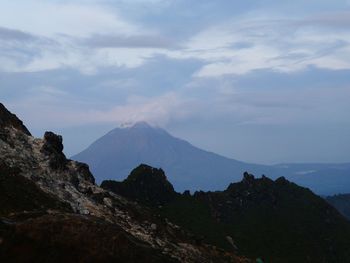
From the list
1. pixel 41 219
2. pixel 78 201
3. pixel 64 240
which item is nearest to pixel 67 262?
pixel 64 240

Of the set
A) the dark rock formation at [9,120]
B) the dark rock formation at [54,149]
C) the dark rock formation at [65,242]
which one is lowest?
the dark rock formation at [65,242]

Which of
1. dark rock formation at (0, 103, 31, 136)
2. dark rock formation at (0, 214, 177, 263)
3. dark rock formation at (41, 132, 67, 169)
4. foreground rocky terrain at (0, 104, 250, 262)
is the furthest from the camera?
dark rock formation at (0, 103, 31, 136)

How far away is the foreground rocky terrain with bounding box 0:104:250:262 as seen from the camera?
16938 millimetres

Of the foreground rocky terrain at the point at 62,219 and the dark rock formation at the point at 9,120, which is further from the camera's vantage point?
the dark rock formation at the point at 9,120

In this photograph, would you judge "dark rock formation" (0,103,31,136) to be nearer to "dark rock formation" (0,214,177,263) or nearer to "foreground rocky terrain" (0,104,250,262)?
"foreground rocky terrain" (0,104,250,262)

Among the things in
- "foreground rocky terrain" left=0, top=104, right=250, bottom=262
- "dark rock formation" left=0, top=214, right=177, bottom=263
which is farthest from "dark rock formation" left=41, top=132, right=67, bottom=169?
"dark rock formation" left=0, top=214, right=177, bottom=263

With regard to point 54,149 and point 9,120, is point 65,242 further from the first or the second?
point 9,120

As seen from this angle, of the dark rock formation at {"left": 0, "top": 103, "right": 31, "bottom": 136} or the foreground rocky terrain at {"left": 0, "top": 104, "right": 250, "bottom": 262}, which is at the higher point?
the dark rock formation at {"left": 0, "top": 103, "right": 31, "bottom": 136}

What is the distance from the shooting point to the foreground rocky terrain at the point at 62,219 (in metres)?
16.9

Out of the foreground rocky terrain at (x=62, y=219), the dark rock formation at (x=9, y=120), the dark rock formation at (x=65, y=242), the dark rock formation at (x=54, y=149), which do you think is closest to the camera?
the dark rock formation at (x=65, y=242)

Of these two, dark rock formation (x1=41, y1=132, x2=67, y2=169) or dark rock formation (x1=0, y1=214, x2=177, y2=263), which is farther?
dark rock formation (x1=41, y1=132, x2=67, y2=169)

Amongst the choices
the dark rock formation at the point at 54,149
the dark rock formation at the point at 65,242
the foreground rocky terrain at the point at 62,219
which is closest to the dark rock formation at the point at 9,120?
the foreground rocky terrain at the point at 62,219

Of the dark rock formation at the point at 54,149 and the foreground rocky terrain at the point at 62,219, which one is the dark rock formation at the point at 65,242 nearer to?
the foreground rocky terrain at the point at 62,219

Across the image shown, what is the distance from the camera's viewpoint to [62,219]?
57.8 ft
